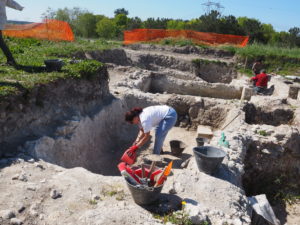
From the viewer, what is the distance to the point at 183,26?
38.9 metres

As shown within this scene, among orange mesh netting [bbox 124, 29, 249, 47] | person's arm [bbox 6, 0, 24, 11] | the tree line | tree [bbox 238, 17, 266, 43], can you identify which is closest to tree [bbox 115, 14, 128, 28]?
the tree line

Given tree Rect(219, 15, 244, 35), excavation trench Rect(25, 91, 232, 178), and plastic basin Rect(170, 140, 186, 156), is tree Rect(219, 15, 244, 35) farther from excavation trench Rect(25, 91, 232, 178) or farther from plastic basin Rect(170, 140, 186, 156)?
plastic basin Rect(170, 140, 186, 156)

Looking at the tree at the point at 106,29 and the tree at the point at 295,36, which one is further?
the tree at the point at 106,29

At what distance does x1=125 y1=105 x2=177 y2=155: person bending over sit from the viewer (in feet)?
17.5

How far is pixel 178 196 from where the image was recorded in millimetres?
4016

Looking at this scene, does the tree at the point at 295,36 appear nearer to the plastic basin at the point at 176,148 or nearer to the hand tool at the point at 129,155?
the plastic basin at the point at 176,148

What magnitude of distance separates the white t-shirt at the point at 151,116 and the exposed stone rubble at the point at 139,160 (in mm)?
903

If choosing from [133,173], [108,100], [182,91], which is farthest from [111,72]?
[133,173]

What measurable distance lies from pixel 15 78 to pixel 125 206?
3.67 metres

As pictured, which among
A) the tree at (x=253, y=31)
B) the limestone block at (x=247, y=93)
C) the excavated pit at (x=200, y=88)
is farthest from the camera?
the tree at (x=253, y=31)

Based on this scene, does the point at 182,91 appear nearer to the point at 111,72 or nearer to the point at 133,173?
the point at 111,72

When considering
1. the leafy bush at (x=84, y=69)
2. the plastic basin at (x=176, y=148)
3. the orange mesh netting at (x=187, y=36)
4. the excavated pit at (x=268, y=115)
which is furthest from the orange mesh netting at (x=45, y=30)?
the plastic basin at (x=176, y=148)

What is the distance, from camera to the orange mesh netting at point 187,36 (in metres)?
22.7

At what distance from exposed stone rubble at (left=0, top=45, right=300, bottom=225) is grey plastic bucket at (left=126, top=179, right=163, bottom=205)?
10 centimetres
